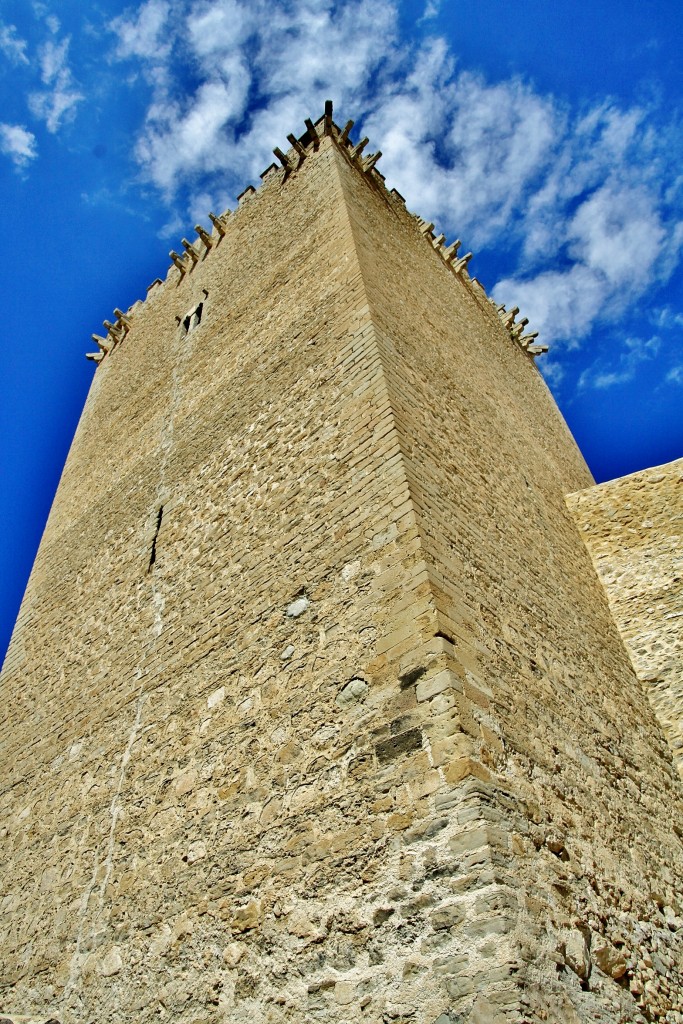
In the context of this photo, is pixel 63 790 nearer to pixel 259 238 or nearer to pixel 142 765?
pixel 142 765

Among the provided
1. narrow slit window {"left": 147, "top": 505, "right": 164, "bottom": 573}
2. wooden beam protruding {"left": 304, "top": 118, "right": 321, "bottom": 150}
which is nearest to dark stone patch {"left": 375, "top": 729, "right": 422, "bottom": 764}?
narrow slit window {"left": 147, "top": 505, "right": 164, "bottom": 573}

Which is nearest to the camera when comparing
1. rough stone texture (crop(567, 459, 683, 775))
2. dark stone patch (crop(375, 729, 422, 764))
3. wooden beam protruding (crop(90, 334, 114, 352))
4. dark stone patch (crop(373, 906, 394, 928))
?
dark stone patch (crop(373, 906, 394, 928))

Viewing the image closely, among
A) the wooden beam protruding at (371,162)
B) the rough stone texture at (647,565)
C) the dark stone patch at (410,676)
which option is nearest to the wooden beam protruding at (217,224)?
the wooden beam protruding at (371,162)

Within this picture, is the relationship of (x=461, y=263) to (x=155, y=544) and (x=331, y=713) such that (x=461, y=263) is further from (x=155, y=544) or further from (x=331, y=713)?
(x=331, y=713)

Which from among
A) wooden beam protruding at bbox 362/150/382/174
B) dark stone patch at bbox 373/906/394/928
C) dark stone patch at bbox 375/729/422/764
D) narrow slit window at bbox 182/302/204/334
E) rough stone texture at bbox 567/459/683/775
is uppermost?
wooden beam protruding at bbox 362/150/382/174

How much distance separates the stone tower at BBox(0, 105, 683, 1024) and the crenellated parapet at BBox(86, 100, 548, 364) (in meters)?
0.21

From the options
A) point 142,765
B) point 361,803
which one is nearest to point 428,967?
point 361,803

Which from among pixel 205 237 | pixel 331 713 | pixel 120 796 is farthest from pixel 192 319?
pixel 331 713

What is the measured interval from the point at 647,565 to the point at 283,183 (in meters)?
6.20

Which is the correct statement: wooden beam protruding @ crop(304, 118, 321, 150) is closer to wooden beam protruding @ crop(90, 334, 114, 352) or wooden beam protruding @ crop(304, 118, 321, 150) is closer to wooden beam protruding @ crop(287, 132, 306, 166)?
wooden beam protruding @ crop(287, 132, 306, 166)

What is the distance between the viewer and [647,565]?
7.30 m

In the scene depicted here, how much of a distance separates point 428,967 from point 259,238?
774cm

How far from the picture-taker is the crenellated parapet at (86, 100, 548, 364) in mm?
8234

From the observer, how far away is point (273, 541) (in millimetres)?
4887
